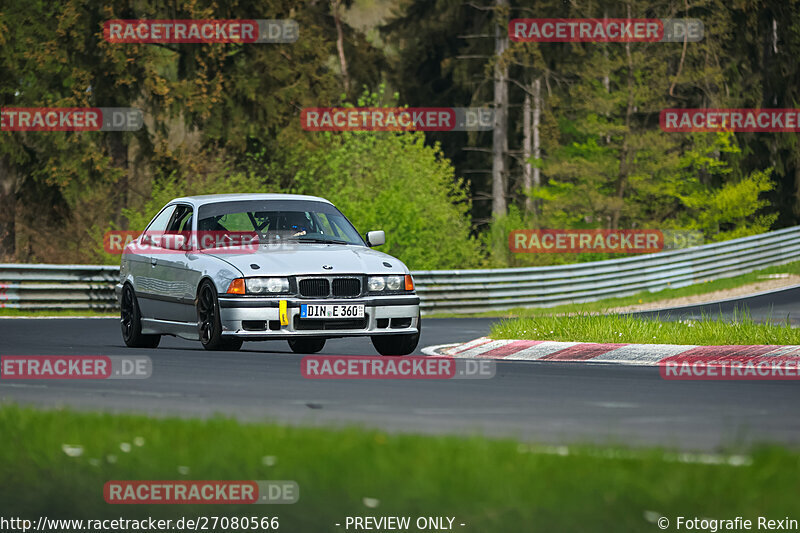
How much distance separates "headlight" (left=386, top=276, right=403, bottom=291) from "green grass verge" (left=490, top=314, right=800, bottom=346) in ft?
10.1

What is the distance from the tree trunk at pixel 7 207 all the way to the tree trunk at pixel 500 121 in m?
17.1

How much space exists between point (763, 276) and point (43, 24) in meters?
22.5

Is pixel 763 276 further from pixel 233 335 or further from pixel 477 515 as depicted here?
pixel 477 515

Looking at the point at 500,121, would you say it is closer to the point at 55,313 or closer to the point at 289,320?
the point at 55,313

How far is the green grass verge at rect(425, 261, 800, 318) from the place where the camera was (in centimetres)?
3312

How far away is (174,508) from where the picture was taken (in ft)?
21.3

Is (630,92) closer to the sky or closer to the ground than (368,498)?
closer to the sky

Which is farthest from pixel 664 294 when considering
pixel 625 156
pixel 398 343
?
pixel 398 343

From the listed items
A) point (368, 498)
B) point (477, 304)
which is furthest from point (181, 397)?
point (477, 304)
